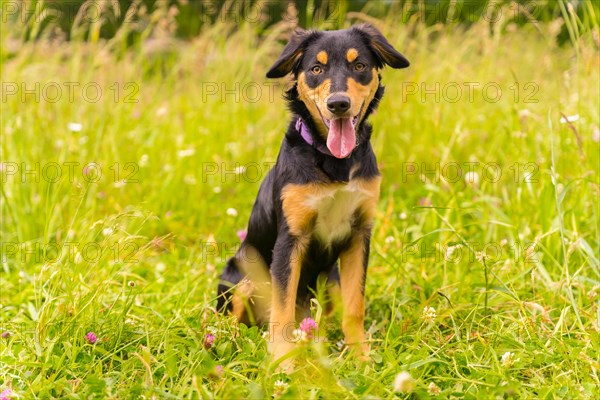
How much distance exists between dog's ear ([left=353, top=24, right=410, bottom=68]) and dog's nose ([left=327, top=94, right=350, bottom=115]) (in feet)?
1.41

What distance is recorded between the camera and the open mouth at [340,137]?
2.95 metres

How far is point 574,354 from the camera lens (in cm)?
271

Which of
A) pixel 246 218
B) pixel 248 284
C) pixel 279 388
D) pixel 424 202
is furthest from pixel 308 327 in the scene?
pixel 246 218

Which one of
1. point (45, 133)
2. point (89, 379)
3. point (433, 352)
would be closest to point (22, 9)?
point (45, 133)

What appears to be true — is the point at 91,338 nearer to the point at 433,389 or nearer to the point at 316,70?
the point at 433,389

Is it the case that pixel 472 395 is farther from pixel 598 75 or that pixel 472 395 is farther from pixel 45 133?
pixel 45 133

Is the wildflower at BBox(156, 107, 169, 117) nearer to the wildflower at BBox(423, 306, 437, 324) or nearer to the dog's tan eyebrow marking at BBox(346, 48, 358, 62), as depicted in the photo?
the dog's tan eyebrow marking at BBox(346, 48, 358, 62)

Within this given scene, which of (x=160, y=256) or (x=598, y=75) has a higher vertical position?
(x=598, y=75)

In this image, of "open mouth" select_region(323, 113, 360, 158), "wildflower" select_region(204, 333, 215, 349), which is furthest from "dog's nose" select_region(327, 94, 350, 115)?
"wildflower" select_region(204, 333, 215, 349)

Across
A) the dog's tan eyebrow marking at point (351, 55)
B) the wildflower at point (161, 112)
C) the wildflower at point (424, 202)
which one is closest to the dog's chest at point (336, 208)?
the dog's tan eyebrow marking at point (351, 55)

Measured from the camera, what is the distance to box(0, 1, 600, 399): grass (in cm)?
266

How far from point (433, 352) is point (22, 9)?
147 inches

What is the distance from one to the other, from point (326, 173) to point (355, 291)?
599mm

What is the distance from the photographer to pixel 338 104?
9.21 ft
